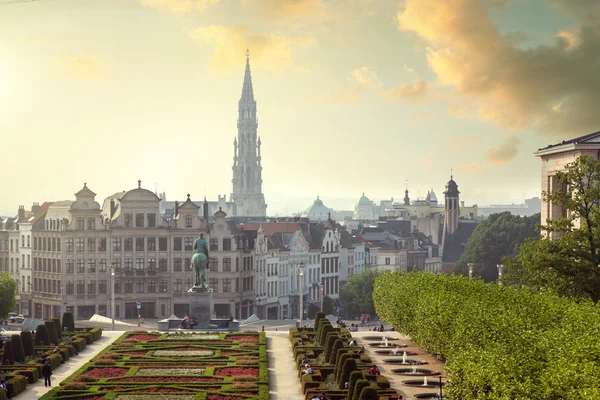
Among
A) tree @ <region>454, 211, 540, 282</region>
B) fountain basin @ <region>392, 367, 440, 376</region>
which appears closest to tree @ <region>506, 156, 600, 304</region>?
fountain basin @ <region>392, 367, 440, 376</region>

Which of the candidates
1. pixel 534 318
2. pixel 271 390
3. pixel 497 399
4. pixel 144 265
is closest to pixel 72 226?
pixel 144 265

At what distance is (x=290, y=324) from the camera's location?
126812mm

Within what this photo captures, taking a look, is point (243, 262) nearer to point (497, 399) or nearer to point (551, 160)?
point (551, 160)

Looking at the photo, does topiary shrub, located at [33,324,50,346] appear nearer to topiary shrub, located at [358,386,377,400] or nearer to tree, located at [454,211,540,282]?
topiary shrub, located at [358,386,377,400]

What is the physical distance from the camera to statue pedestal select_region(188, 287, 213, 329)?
10312 cm

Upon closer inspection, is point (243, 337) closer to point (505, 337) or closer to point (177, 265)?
point (505, 337)

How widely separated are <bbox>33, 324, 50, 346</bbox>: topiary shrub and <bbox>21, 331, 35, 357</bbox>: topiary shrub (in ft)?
22.3

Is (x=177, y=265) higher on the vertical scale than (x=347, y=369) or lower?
higher

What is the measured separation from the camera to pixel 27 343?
8481cm

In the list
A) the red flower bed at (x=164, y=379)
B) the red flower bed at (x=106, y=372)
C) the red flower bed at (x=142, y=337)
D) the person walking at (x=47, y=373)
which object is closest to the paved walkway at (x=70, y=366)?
the person walking at (x=47, y=373)

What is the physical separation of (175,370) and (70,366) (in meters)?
9.03

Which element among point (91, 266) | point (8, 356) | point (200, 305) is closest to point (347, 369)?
point (8, 356)

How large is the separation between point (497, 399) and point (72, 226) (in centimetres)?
10562

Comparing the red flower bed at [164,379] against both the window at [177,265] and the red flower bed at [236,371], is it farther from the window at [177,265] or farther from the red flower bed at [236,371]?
the window at [177,265]
